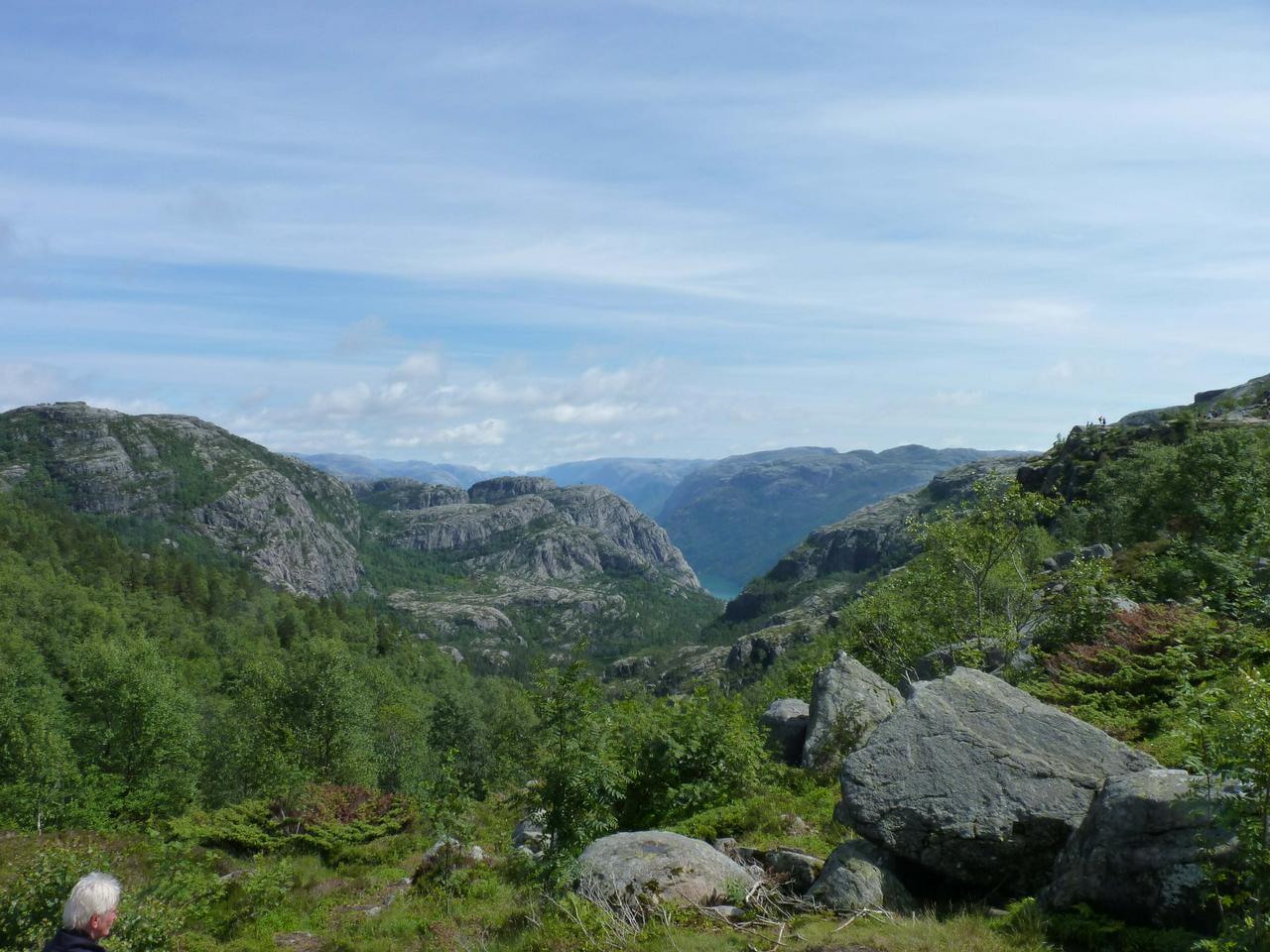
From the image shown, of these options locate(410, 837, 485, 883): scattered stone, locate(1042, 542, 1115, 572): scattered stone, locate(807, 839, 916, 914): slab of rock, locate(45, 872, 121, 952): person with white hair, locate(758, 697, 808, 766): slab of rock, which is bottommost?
locate(410, 837, 485, 883): scattered stone

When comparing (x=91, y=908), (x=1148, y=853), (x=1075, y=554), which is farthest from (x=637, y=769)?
(x=1075, y=554)

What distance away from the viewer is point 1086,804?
12.1m

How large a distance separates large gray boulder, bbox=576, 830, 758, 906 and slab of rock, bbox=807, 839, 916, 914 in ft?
5.34

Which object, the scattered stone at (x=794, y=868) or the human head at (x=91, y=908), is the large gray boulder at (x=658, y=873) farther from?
the human head at (x=91, y=908)

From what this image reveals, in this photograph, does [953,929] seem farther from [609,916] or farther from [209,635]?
[209,635]

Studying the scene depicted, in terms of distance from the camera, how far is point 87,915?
28.1 feet

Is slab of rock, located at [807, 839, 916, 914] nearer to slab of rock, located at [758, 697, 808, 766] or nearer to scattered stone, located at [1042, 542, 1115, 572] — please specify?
slab of rock, located at [758, 697, 808, 766]

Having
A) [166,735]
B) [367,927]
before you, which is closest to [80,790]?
[166,735]

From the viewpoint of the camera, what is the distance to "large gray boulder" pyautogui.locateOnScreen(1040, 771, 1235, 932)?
9.53 m

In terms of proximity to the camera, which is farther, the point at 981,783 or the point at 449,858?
the point at 449,858

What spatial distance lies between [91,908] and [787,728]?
21376mm

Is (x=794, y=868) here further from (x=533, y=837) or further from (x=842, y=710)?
(x=842, y=710)

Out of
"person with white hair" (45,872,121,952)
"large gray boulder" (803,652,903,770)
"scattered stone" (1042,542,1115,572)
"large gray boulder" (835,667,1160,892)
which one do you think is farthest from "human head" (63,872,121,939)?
"scattered stone" (1042,542,1115,572)

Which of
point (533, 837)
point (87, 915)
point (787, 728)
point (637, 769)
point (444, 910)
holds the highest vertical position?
point (87, 915)
